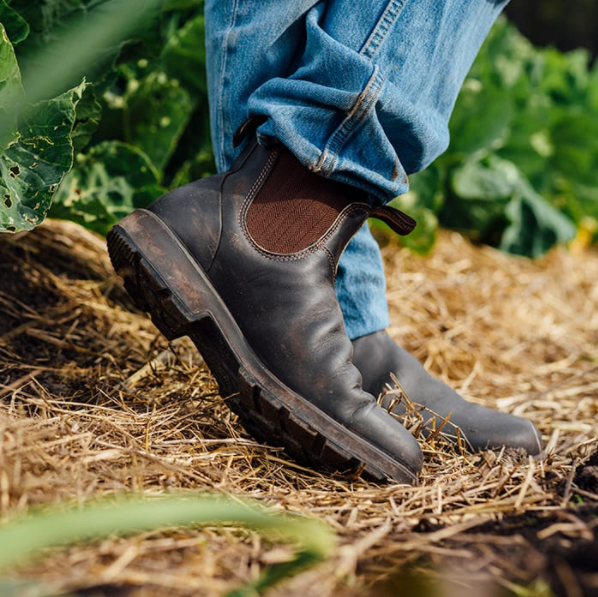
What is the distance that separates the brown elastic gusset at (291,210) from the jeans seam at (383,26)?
204 millimetres

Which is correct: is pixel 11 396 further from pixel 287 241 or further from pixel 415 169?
pixel 415 169

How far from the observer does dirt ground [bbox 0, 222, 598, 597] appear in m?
0.67

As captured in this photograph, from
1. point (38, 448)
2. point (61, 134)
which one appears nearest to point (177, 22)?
point (61, 134)

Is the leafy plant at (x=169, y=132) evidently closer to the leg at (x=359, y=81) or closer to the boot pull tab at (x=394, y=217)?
the leg at (x=359, y=81)

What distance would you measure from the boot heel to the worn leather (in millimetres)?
30

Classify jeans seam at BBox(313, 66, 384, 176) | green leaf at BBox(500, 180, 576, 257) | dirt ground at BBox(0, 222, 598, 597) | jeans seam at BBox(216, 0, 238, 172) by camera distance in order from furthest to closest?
1. green leaf at BBox(500, 180, 576, 257)
2. jeans seam at BBox(216, 0, 238, 172)
3. jeans seam at BBox(313, 66, 384, 176)
4. dirt ground at BBox(0, 222, 598, 597)

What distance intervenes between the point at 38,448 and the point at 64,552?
191 mm

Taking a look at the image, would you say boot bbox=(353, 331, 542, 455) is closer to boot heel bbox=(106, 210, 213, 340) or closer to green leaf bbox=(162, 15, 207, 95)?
boot heel bbox=(106, 210, 213, 340)

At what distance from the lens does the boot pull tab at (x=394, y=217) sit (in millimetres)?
1161

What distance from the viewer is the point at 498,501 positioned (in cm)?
91

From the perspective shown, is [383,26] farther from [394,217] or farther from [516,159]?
[516,159]

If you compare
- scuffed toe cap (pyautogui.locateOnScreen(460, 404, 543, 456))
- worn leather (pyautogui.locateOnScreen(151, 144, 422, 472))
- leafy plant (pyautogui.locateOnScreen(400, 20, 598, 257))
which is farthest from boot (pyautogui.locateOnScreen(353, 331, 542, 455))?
leafy plant (pyautogui.locateOnScreen(400, 20, 598, 257))

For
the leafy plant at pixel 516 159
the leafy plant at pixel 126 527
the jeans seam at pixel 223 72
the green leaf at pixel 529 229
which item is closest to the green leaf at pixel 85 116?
the jeans seam at pixel 223 72

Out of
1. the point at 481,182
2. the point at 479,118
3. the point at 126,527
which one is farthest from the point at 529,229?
the point at 126,527
